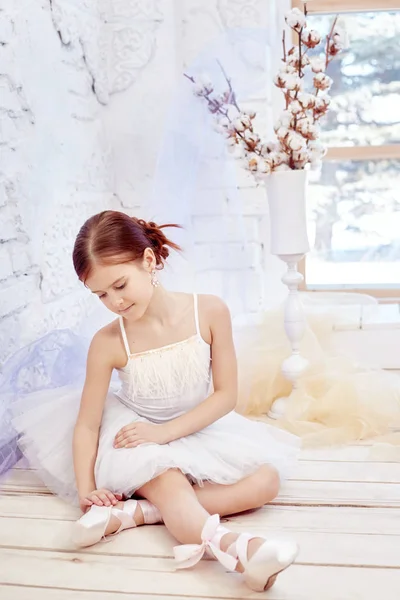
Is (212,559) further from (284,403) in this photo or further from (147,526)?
(284,403)

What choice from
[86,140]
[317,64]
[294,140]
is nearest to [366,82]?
[317,64]

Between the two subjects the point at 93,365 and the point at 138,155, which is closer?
the point at 93,365

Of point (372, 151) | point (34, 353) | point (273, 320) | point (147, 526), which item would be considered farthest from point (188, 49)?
point (147, 526)

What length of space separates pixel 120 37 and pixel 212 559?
1789mm

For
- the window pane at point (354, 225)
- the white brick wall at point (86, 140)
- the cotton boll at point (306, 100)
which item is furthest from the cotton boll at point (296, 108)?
the window pane at point (354, 225)

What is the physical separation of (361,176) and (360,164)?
0.04 meters

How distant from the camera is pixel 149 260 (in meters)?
1.52

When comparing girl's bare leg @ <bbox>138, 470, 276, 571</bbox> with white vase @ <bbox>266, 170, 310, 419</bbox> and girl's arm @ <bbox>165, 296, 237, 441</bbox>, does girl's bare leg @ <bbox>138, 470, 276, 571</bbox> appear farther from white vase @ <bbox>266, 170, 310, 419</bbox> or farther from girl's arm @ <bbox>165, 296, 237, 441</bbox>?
white vase @ <bbox>266, 170, 310, 419</bbox>

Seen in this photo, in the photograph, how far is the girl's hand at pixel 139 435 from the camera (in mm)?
1506

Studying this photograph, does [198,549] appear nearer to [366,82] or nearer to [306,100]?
[306,100]

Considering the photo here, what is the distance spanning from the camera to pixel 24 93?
1.91m

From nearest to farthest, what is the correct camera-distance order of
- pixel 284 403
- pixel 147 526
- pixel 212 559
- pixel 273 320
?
pixel 212 559
pixel 147 526
pixel 284 403
pixel 273 320

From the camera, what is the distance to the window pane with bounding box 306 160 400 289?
8.89 ft

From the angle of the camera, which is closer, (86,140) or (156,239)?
(156,239)
